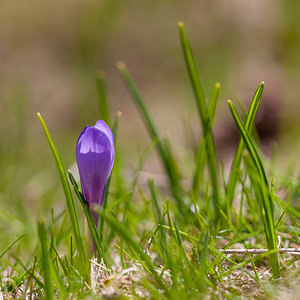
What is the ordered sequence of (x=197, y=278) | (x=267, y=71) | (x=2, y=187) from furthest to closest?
(x=267, y=71), (x=2, y=187), (x=197, y=278)

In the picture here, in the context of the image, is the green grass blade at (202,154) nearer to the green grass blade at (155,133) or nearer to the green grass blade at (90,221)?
the green grass blade at (155,133)

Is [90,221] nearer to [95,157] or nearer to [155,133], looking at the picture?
[95,157]

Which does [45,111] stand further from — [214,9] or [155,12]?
[214,9]

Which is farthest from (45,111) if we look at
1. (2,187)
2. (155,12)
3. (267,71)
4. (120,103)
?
(2,187)

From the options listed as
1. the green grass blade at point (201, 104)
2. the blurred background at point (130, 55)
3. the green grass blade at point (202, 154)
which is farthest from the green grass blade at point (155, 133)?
the blurred background at point (130, 55)

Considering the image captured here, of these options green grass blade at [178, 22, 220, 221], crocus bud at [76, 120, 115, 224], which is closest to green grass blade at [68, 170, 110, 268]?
crocus bud at [76, 120, 115, 224]

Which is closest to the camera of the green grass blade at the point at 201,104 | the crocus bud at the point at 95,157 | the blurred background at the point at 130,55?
the crocus bud at the point at 95,157

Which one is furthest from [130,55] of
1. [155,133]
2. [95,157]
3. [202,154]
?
[95,157]
